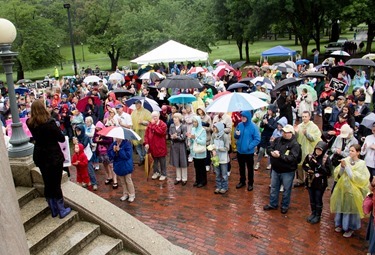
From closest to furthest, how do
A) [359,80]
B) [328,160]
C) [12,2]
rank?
[328,160]
[359,80]
[12,2]

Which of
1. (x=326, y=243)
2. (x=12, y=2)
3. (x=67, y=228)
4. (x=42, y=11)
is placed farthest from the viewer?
(x=42, y=11)

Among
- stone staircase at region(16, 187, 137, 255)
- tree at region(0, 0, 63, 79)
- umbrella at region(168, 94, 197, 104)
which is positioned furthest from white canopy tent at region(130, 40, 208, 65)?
tree at region(0, 0, 63, 79)

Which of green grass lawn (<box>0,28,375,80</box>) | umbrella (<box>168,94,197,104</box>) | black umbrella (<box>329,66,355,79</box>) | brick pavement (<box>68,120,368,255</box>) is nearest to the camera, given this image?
brick pavement (<box>68,120,368,255</box>)

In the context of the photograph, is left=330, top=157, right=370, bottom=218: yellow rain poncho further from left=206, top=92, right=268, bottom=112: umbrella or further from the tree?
the tree

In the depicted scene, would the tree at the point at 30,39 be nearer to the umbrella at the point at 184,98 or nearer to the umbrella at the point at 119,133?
the umbrella at the point at 184,98

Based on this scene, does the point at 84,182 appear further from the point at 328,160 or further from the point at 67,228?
the point at 328,160

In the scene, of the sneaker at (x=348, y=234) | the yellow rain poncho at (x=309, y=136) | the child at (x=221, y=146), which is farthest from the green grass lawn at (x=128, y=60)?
the sneaker at (x=348, y=234)

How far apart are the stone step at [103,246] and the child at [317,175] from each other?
146 inches

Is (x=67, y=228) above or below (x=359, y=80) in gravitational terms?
below

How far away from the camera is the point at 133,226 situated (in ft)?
19.2

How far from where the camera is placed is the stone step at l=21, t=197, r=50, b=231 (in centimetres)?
554

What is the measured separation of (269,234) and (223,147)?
2.22m

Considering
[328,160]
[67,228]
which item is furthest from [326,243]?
[67,228]

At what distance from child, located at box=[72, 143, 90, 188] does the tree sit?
114 ft
